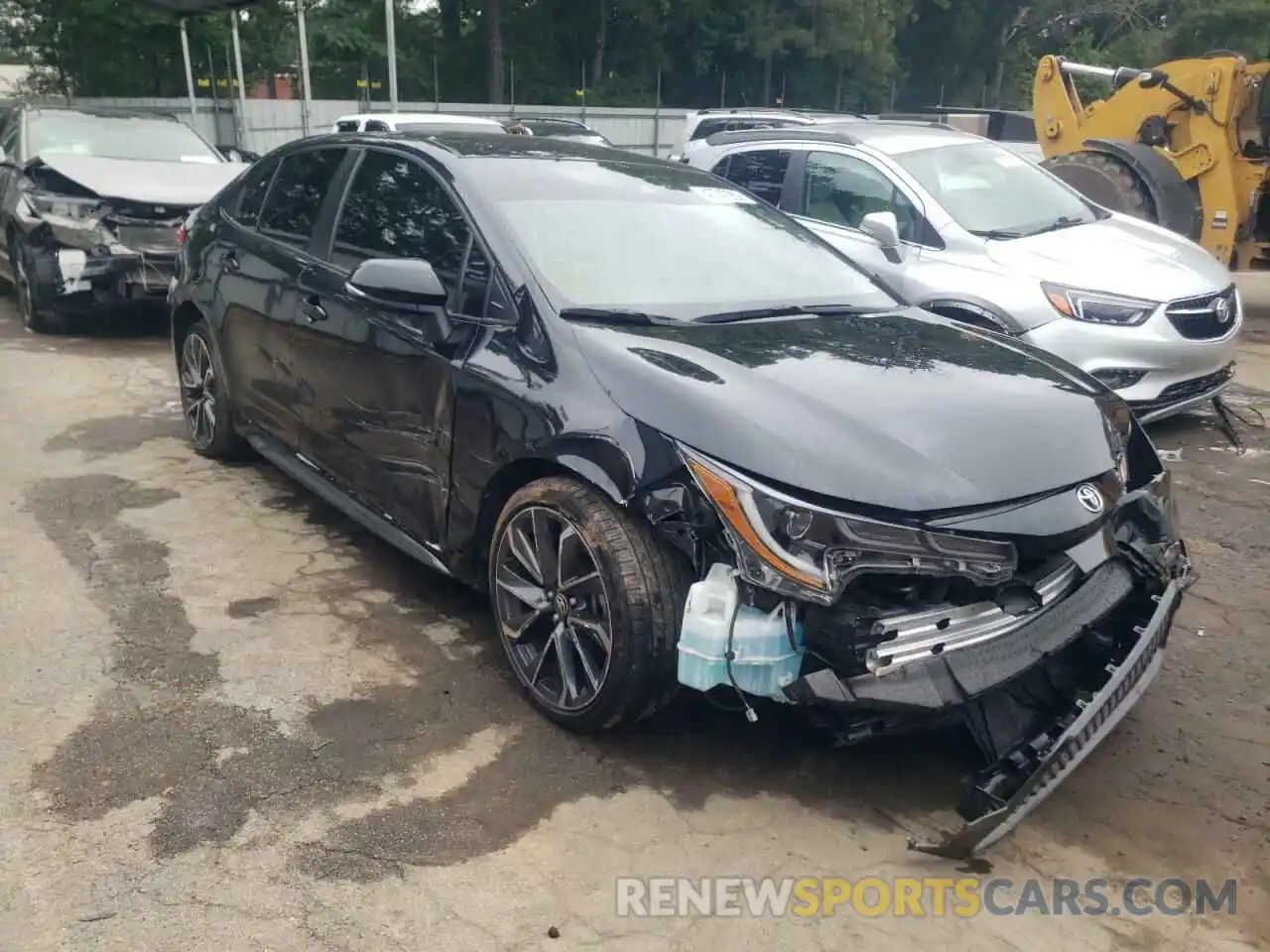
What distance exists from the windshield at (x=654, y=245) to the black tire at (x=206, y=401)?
6.87ft

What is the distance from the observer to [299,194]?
15.9 ft

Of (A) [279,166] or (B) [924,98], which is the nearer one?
(A) [279,166]

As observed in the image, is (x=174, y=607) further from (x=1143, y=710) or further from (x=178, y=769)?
(x=1143, y=710)

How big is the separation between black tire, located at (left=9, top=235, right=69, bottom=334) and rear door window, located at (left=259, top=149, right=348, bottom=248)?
4490 millimetres

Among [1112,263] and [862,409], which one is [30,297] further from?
[862,409]

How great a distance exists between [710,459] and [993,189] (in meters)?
5.07

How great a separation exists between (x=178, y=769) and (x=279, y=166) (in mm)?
2975

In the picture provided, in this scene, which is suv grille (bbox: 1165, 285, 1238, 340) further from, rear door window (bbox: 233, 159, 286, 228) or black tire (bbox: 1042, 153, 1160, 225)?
rear door window (bbox: 233, 159, 286, 228)

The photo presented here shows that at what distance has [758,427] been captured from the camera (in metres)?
2.93

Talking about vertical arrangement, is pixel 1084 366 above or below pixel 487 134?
below

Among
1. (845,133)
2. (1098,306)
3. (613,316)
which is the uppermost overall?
(845,133)

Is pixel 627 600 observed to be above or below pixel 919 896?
above

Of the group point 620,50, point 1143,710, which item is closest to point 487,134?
point 1143,710

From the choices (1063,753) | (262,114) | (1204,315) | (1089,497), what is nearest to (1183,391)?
(1204,315)
